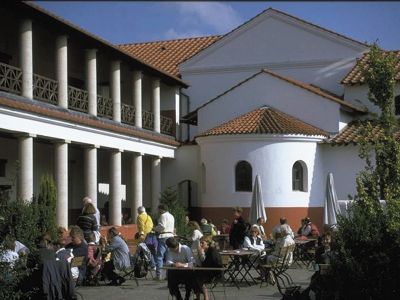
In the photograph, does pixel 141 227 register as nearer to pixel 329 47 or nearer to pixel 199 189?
pixel 199 189

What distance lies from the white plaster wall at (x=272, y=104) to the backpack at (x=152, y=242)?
12.8 metres

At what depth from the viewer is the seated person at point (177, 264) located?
37.7 feet

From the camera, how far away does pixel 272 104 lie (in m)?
28.6

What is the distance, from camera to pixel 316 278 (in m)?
10.2

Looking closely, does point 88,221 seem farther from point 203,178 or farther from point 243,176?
point 203,178

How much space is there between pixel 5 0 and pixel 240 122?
41.0 ft

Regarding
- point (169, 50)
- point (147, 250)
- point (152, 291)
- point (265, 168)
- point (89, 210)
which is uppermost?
point (169, 50)

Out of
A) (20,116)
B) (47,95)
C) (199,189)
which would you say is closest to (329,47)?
(199,189)

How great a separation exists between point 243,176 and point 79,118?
8.15 metres

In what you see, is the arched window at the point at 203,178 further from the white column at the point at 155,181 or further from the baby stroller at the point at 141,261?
the baby stroller at the point at 141,261

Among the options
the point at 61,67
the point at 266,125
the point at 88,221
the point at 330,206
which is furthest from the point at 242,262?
the point at 266,125

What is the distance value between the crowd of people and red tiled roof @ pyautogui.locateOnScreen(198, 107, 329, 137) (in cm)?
692

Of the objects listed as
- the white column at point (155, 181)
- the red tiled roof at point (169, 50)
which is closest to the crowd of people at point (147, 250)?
the white column at point (155, 181)

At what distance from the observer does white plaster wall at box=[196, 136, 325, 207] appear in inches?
1021
